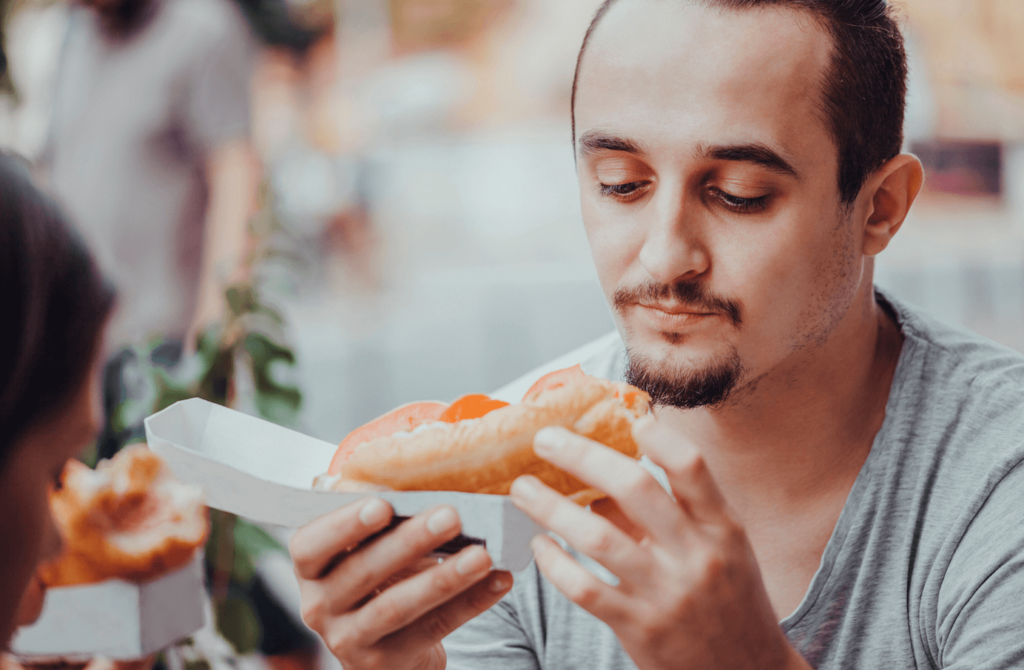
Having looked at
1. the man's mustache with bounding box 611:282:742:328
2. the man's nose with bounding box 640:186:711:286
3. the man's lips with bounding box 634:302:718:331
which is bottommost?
the man's lips with bounding box 634:302:718:331

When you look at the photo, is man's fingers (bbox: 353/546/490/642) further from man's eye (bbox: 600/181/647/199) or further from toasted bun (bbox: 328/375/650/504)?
man's eye (bbox: 600/181/647/199)

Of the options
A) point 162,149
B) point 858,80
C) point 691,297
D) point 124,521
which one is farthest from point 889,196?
point 162,149

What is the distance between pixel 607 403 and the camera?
1105 mm

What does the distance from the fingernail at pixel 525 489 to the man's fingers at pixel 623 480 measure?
4cm

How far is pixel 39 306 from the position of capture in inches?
33.5

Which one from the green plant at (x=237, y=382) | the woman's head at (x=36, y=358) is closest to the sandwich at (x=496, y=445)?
the woman's head at (x=36, y=358)

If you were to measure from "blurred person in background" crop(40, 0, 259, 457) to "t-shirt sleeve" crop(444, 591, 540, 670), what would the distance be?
60.9 inches

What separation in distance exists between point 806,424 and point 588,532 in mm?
732

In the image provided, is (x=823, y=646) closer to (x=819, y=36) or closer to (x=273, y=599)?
(x=819, y=36)

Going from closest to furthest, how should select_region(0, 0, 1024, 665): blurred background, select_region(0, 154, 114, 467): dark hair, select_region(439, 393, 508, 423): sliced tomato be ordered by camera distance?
select_region(0, 154, 114, 467): dark hair
select_region(439, 393, 508, 423): sliced tomato
select_region(0, 0, 1024, 665): blurred background

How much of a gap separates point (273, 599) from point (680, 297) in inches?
82.1

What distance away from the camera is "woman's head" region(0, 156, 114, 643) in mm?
816

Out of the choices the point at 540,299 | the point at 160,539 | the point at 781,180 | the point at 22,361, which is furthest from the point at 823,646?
the point at 540,299

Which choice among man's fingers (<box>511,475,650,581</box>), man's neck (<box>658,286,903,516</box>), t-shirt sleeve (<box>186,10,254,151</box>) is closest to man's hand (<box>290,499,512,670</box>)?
man's fingers (<box>511,475,650,581</box>)
